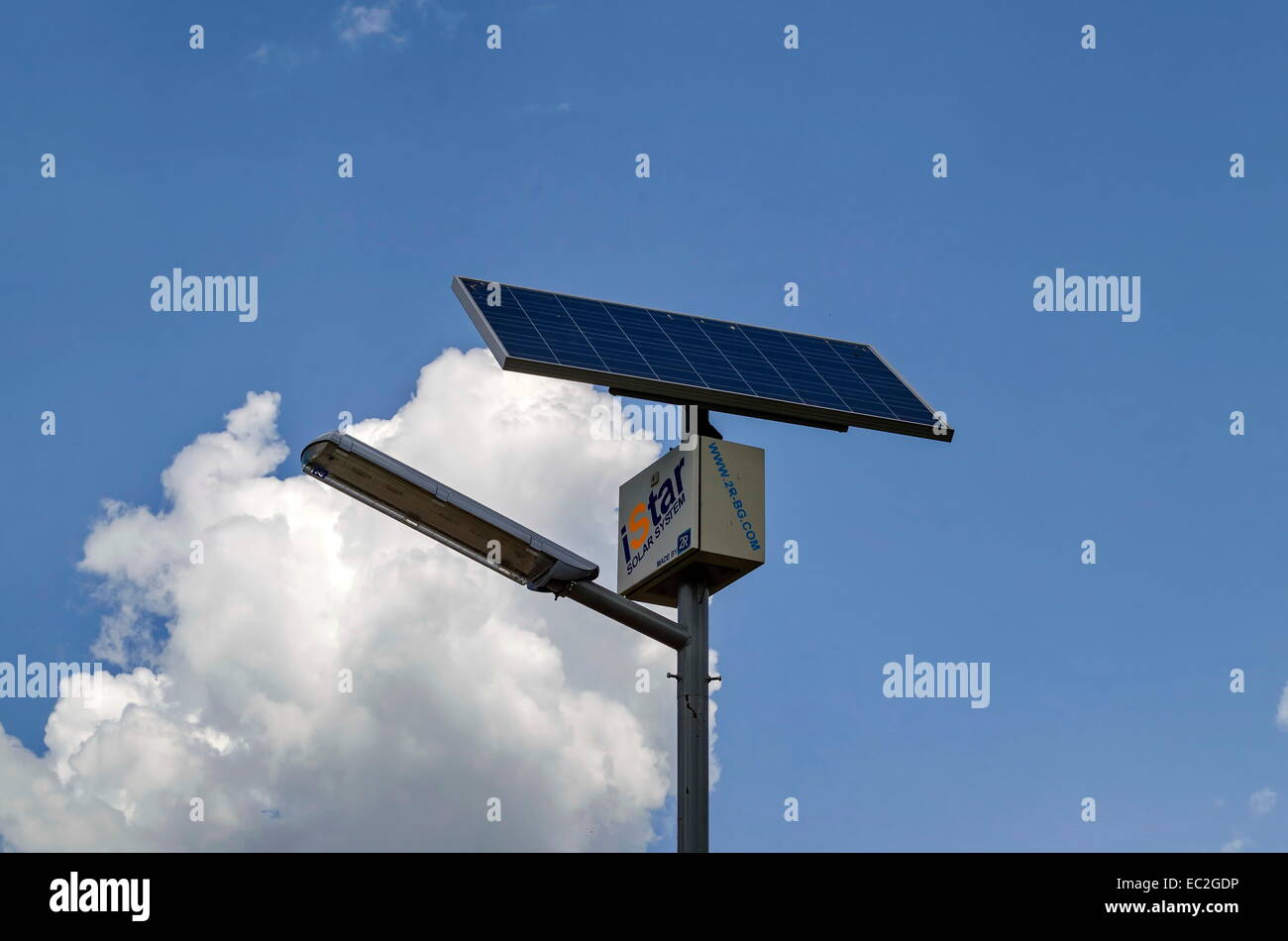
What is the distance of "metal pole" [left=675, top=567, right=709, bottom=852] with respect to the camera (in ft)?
102

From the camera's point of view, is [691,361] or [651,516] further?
[691,361]

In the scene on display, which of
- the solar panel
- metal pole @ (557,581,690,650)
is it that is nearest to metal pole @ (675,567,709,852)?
metal pole @ (557,581,690,650)

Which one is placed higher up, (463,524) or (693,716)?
(463,524)

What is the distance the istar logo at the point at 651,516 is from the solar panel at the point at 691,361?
176cm

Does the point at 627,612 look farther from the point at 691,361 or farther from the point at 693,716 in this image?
the point at 691,361

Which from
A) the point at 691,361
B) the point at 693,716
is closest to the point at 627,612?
the point at 693,716

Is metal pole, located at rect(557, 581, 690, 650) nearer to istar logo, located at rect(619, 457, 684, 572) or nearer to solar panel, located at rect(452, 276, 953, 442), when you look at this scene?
istar logo, located at rect(619, 457, 684, 572)

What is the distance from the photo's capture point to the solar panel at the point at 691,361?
33656 millimetres

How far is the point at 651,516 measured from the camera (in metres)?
33.8

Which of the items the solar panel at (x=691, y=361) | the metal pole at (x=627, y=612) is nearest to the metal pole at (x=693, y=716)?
the metal pole at (x=627, y=612)

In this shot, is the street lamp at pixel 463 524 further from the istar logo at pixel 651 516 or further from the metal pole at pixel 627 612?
the istar logo at pixel 651 516

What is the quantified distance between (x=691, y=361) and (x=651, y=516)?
3.47 meters
